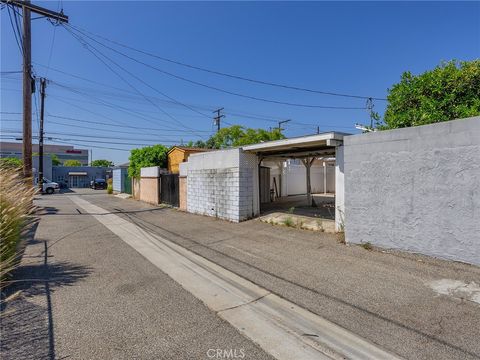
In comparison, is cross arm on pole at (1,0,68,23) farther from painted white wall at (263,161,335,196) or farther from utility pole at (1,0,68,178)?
painted white wall at (263,161,335,196)

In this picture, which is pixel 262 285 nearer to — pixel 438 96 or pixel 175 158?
pixel 438 96

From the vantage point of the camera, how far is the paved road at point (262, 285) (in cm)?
302

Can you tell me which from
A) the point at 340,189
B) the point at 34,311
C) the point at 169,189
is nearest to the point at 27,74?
the point at 169,189

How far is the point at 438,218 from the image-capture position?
5355 millimetres

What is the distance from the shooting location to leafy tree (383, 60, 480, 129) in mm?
7320

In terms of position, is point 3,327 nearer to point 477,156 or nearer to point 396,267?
point 396,267

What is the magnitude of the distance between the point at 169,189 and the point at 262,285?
1343 centimetres

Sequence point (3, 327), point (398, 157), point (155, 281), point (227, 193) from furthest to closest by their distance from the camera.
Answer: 1. point (227, 193)
2. point (398, 157)
3. point (155, 281)
4. point (3, 327)

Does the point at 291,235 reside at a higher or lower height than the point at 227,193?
lower

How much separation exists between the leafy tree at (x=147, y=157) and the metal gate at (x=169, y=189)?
11.5 feet

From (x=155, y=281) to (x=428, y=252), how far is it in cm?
505

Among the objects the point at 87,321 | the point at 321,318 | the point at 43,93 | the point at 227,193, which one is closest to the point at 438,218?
the point at 321,318

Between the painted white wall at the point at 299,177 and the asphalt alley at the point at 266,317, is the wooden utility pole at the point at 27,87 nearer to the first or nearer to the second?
the asphalt alley at the point at 266,317
